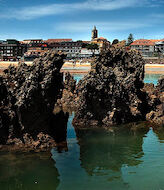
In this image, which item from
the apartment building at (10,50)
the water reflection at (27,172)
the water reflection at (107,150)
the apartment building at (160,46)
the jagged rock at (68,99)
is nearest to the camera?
the water reflection at (27,172)

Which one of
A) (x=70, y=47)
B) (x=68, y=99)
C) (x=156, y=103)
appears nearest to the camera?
(x=156, y=103)

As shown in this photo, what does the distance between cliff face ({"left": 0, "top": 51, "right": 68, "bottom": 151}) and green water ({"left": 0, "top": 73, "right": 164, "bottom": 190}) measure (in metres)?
1.62

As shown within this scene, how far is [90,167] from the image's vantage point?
1384cm

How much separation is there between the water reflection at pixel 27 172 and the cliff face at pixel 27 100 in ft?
5.42

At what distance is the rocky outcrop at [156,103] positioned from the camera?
954 inches

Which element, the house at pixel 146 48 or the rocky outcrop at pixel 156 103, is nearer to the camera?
the rocky outcrop at pixel 156 103

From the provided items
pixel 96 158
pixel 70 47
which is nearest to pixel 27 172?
pixel 96 158

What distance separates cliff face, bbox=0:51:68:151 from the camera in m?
15.9

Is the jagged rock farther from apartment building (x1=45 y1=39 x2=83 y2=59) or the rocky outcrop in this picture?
apartment building (x1=45 y1=39 x2=83 y2=59)

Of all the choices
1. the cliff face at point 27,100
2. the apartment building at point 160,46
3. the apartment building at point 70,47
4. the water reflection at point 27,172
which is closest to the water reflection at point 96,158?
the water reflection at point 27,172

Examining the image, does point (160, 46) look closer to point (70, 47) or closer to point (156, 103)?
point (70, 47)

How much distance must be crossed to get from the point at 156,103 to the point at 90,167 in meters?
14.8

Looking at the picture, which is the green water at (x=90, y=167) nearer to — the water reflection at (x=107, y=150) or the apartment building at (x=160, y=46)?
the water reflection at (x=107, y=150)

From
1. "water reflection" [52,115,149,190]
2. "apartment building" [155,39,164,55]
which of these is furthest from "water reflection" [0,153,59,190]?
"apartment building" [155,39,164,55]
